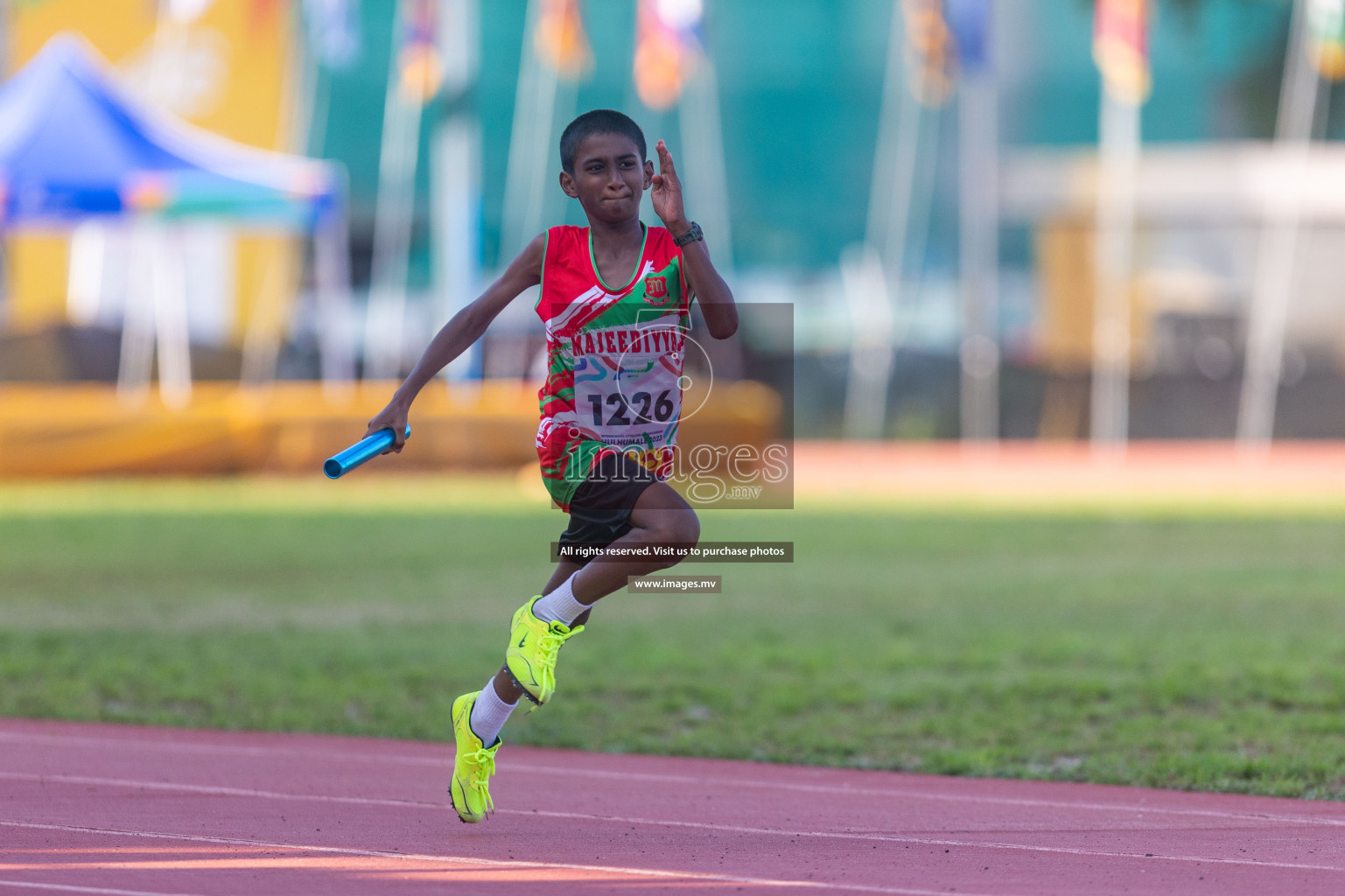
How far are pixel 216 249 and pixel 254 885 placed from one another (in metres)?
32.0

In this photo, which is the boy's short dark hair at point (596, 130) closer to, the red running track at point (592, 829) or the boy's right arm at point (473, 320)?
the boy's right arm at point (473, 320)

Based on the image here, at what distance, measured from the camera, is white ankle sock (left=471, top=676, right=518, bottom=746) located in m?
5.39

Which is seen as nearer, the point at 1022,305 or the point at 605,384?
the point at 605,384

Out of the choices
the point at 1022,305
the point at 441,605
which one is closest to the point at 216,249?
the point at 1022,305

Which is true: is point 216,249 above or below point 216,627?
above

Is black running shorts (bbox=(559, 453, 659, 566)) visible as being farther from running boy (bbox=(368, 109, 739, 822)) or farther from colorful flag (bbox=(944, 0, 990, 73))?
colorful flag (bbox=(944, 0, 990, 73))

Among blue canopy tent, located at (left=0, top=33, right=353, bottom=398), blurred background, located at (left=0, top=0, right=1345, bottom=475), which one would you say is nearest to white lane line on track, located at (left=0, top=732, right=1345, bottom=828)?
blurred background, located at (left=0, top=0, right=1345, bottom=475)

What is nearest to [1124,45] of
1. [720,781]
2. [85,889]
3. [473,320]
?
[720,781]

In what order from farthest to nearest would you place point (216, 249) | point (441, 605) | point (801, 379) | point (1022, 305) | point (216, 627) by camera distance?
1. point (1022, 305)
2. point (216, 249)
3. point (801, 379)
4. point (441, 605)
5. point (216, 627)

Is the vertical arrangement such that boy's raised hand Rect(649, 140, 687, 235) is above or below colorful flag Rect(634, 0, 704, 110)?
below

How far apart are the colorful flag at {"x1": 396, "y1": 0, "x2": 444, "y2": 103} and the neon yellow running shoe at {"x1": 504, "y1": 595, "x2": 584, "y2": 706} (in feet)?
71.6

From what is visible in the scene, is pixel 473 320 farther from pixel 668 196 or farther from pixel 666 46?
pixel 666 46

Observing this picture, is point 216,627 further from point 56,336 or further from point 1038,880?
point 56,336

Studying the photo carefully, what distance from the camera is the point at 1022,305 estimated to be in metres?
37.3
